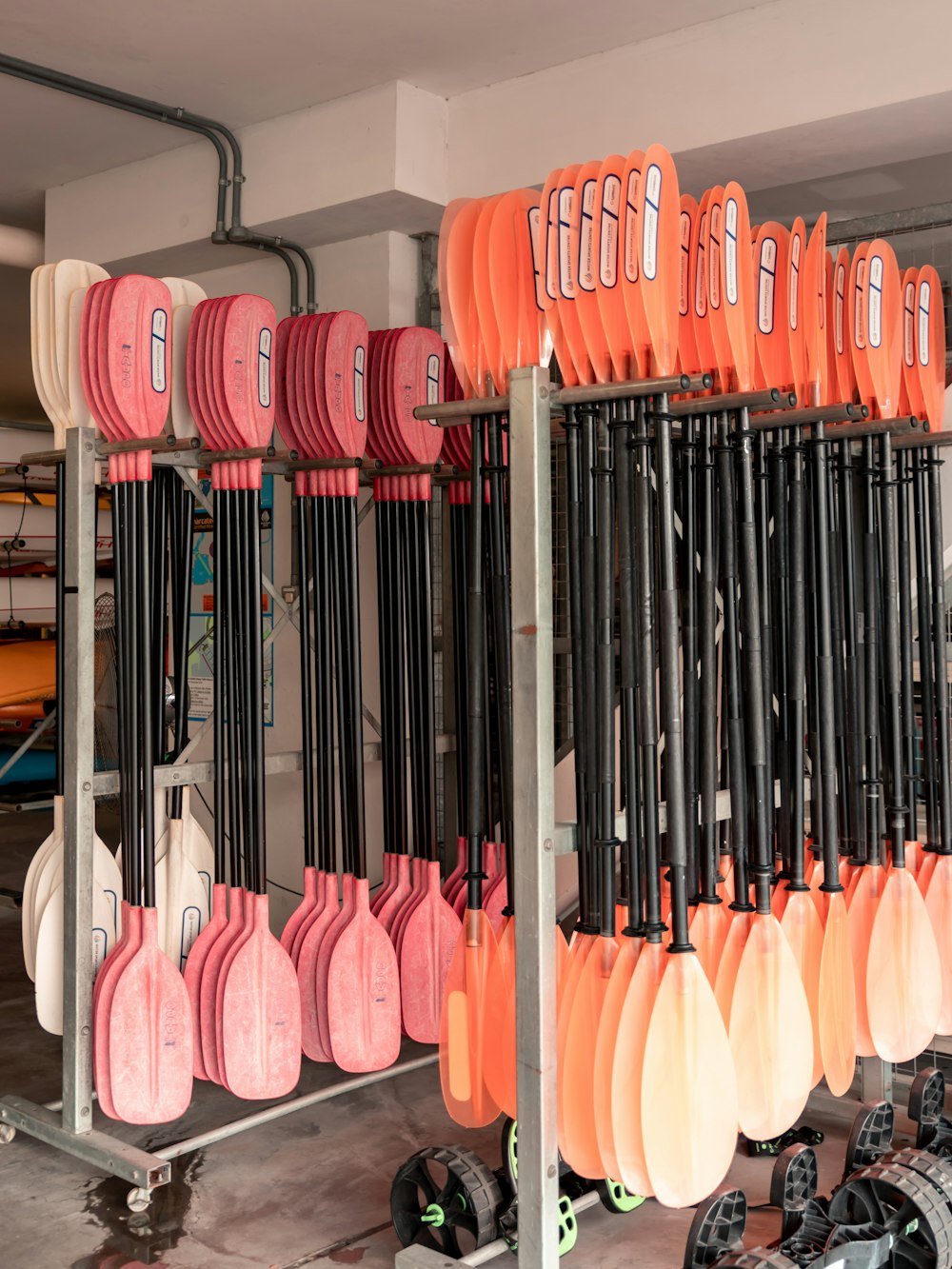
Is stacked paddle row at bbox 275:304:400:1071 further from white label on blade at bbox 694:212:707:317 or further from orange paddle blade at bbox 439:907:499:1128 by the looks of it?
white label on blade at bbox 694:212:707:317

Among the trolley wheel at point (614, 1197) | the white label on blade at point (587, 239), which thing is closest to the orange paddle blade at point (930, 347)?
the white label on blade at point (587, 239)

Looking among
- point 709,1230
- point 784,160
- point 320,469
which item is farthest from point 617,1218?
point 784,160

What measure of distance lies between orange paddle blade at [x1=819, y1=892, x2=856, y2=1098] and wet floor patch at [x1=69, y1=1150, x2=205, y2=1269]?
4.75 feet

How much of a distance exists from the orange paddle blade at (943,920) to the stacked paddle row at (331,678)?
54.7 inches

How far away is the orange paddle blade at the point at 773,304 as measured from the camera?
2559mm

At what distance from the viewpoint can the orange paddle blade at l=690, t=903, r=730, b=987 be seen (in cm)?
239

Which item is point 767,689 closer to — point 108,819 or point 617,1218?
point 617,1218

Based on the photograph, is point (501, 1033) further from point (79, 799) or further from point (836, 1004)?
point (79, 799)

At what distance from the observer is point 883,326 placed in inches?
113

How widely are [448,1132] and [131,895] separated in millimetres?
1065

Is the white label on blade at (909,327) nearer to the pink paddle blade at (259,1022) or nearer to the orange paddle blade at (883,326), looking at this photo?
the orange paddle blade at (883,326)

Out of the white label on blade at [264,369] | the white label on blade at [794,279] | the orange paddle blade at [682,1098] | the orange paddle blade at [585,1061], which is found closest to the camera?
the orange paddle blade at [682,1098]

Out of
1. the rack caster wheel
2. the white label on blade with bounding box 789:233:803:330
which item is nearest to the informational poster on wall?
the rack caster wheel

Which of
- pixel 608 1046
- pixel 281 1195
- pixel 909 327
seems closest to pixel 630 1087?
pixel 608 1046
